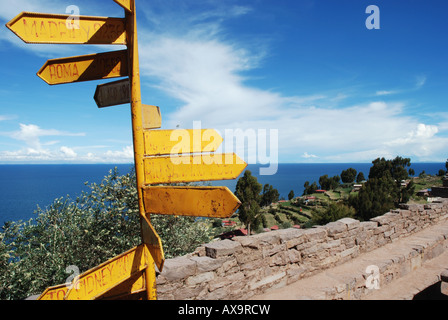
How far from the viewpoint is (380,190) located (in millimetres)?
35562

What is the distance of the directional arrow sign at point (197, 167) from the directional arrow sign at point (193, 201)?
4.9 inches

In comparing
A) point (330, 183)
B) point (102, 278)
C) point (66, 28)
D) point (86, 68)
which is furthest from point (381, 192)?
point (330, 183)

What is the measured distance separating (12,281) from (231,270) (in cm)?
678

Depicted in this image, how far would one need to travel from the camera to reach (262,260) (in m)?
5.60

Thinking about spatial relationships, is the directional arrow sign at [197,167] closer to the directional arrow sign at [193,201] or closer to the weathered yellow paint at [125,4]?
the directional arrow sign at [193,201]

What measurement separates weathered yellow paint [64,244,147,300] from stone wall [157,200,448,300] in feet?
5.90

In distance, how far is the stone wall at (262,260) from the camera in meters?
4.54

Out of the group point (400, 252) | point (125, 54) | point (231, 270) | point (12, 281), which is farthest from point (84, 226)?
point (400, 252)

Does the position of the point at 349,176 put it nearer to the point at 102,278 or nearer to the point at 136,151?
the point at 136,151

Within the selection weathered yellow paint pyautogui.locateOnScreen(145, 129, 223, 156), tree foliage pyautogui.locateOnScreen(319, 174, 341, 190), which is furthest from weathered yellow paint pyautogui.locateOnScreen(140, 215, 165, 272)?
tree foliage pyautogui.locateOnScreen(319, 174, 341, 190)

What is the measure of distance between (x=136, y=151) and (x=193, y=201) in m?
0.76

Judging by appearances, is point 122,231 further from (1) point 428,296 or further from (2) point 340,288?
(1) point 428,296

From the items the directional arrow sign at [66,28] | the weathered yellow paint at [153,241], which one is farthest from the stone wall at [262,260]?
the directional arrow sign at [66,28]
